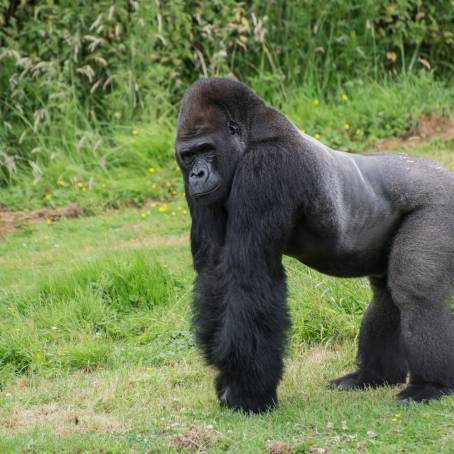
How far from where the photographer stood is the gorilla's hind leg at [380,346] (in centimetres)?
450

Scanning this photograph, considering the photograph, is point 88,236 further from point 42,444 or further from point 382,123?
point 42,444

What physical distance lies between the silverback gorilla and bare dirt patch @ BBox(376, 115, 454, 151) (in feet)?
13.0

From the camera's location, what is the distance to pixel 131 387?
462 centimetres

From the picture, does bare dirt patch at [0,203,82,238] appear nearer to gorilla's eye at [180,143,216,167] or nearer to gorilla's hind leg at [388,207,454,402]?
gorilla's eye at [180,143,216,167]

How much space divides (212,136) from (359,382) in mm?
1471

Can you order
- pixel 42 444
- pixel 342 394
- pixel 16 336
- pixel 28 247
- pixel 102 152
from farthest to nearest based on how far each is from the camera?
pixel 102 152, pixel 28 247, pixel 16 336, pixel 342 394, pixel 42 444

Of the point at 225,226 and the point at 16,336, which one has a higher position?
the point at 225,226

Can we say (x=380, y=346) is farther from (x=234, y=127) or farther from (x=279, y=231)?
(x=234, y=127)

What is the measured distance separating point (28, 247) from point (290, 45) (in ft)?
11.8

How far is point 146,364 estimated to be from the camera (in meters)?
5.08

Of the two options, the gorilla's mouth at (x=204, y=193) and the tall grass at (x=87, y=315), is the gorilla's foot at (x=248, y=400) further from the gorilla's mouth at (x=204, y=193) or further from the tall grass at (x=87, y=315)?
the tall grass at (x=87, y=315)

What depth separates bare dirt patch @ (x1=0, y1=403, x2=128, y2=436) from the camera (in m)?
3.97

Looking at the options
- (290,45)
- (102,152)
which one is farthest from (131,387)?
(290,45)

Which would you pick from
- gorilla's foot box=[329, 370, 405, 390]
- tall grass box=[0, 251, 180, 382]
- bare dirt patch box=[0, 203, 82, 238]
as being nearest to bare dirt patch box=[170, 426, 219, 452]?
gorilla's foot box=[329, 370, 405, 390]
